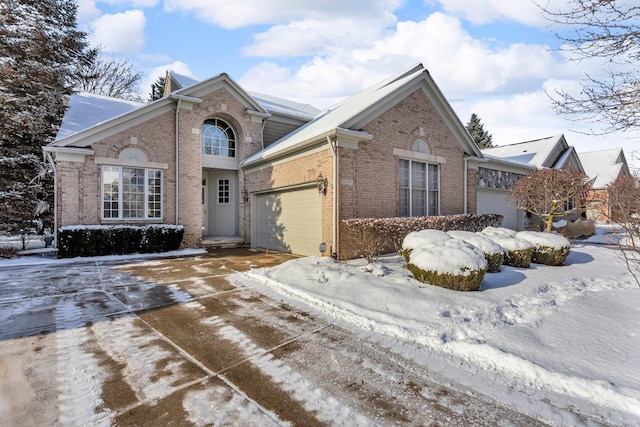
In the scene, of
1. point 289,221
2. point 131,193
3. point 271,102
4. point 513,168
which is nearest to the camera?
point 289,221

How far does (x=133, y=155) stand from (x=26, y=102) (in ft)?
23.3

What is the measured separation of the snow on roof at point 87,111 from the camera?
12.3 metres

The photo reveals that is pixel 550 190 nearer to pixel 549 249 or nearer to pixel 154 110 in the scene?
pixel 549 249

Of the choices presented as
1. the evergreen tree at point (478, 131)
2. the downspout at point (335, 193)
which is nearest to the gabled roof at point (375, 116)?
the downspout at point (335, 193)

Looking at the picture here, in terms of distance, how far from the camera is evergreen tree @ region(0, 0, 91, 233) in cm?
1410

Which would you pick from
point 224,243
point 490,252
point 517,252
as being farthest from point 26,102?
point 517,252

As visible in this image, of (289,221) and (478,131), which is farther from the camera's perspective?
(478,131)

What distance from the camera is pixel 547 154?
19.8 meters

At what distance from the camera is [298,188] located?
11086 millimetres

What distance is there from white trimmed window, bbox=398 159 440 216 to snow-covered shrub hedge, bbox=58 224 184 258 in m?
8.53

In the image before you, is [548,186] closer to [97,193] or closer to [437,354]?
[437,354]

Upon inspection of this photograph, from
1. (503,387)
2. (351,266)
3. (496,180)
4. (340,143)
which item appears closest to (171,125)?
(340,143)

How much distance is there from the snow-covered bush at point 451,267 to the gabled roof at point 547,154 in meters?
15.6

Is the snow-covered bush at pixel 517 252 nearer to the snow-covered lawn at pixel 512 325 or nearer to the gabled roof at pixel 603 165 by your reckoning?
the snow-covered lawn at pixel 512 325
